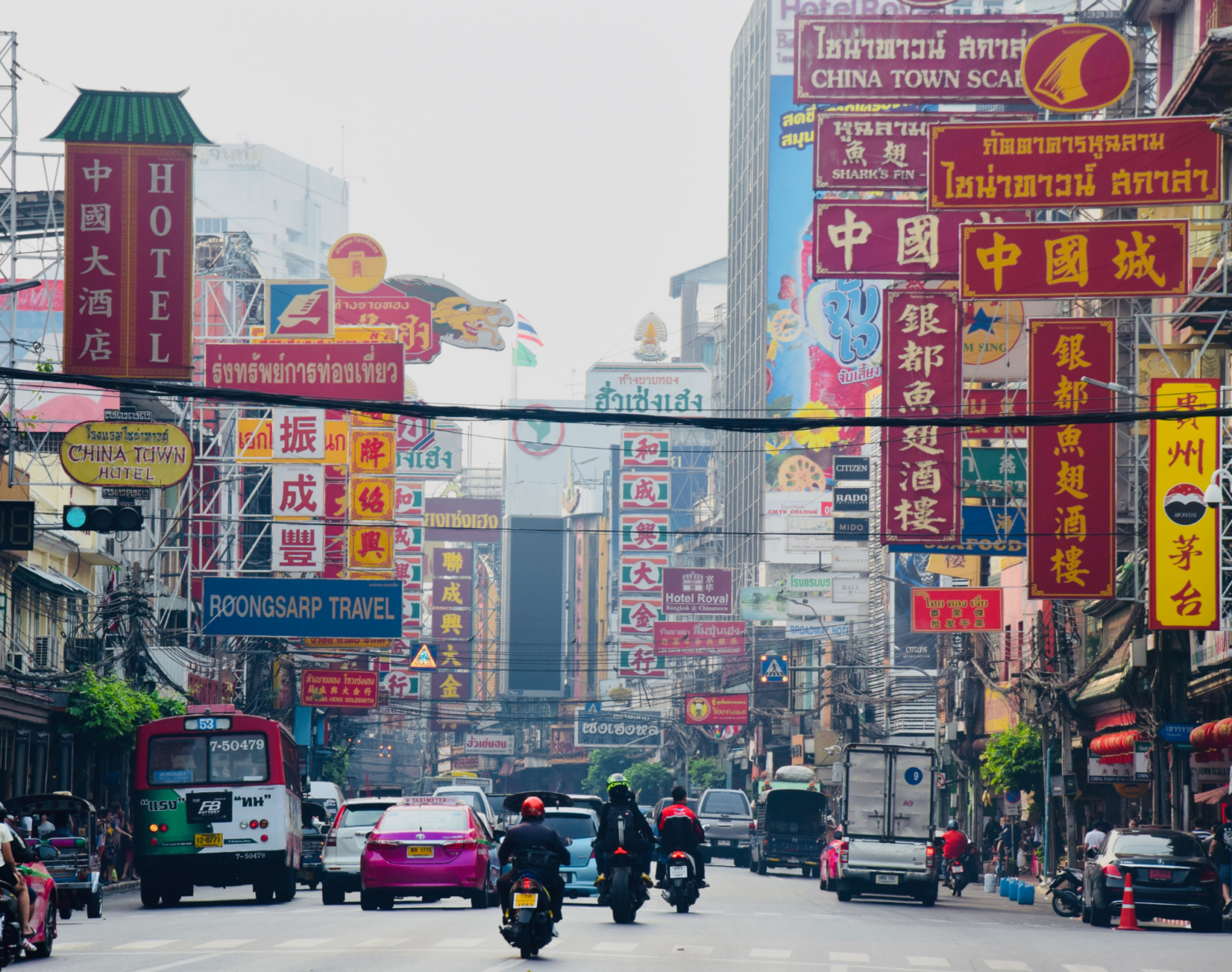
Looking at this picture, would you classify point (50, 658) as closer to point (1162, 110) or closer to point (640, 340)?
point (1162, 110)

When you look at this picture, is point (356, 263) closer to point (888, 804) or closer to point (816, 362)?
point (888, 804)

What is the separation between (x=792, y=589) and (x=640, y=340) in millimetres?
66763

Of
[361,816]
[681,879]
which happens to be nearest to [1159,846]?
[681,879]

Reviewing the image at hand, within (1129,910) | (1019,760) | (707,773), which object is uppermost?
(1129,910)

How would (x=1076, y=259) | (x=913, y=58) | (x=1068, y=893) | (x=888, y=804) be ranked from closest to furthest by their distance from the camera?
1. (x=1076, y=259)
2. (x=1068, y=893)
3. (x=888, y=804)
4. (x=913, y=58)

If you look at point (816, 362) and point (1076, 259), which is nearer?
point (1076, 259)

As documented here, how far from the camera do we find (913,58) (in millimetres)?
36969

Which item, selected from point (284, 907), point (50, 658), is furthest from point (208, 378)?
point (284, 907)

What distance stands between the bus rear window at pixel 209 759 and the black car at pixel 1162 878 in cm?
1254

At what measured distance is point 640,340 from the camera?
143 m

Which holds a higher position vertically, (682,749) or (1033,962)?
(1033,962)

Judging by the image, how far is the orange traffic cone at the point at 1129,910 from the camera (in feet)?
83.9

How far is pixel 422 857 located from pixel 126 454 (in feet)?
40.9

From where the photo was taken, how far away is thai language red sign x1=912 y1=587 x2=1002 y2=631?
1860 inches
